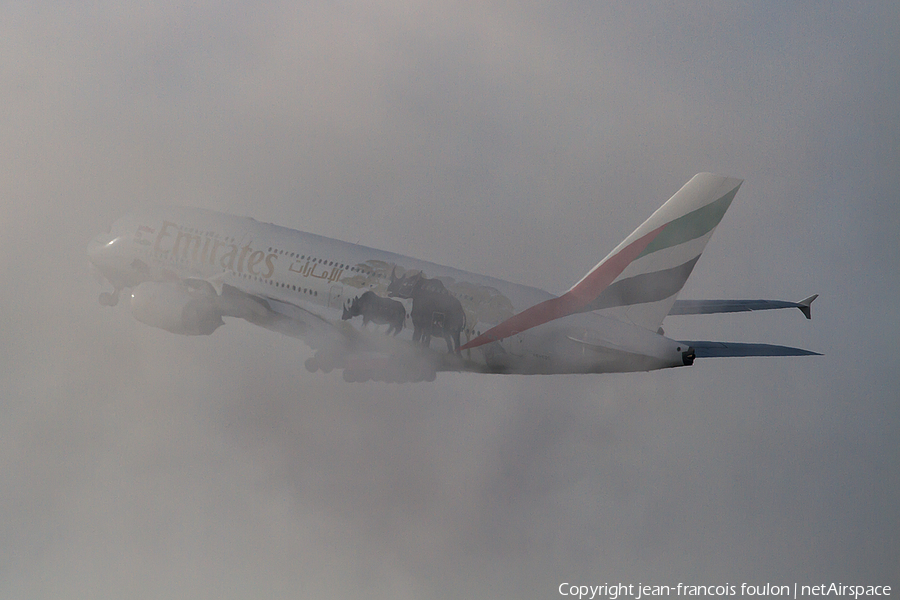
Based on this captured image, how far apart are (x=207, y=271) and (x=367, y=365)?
7607 mm

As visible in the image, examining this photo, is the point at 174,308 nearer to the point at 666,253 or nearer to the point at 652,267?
the point at 652,267

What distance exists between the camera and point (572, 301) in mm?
27094

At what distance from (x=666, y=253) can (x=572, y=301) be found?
3061mm

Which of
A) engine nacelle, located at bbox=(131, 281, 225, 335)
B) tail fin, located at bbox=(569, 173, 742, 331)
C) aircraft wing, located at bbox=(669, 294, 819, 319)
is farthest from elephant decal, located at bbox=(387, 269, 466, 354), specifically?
aircraft wing, located at bbox=(669, 294, 819, 319)

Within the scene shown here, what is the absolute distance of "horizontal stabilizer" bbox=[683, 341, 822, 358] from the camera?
2555 cm

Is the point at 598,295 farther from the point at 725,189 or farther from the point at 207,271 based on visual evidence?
the point at 207,271

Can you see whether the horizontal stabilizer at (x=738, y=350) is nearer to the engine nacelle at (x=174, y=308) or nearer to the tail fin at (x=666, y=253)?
the tail fin at (x=666, y=253)

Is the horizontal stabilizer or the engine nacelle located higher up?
the engine nacelle

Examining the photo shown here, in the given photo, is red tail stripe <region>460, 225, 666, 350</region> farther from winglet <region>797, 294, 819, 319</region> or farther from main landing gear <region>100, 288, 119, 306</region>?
main landing gear <region>100, 288, 119, 306</region>

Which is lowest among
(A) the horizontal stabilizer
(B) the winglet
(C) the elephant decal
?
(A) the horizontal stabilizer

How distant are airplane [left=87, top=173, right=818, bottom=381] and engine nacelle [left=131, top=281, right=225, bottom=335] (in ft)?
0.14

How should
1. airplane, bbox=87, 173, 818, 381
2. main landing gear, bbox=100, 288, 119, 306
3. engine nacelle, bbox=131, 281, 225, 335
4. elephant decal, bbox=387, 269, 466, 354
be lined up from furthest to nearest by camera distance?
main landing gear, bbox=100, 288, 119, 306
engine nacelle, bbox=131, 281, 225, 335
elephant decal, bbox=387, 269, 466, 354
airplane, bbox=87, 173, 818, 381

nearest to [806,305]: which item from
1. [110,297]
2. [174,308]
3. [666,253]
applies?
[666,253]

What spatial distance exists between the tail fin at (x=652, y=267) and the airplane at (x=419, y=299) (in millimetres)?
30
